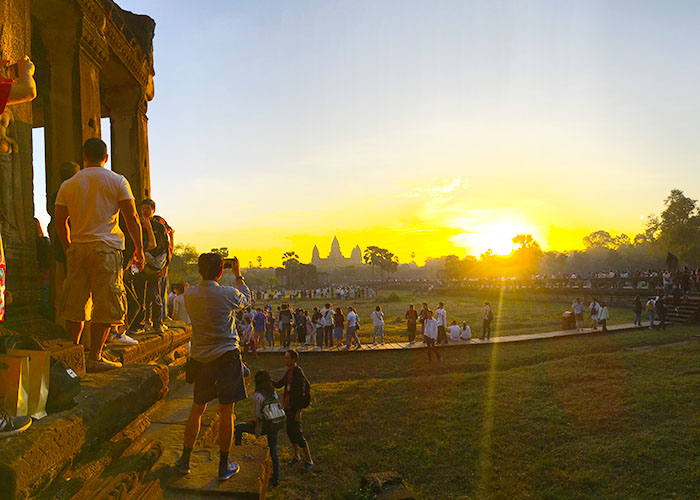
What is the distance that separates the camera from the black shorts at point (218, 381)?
3.03 meters

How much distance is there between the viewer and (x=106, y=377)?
2.87 m

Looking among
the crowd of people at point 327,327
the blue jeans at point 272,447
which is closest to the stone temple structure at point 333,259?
the crowd of people at point 327,327

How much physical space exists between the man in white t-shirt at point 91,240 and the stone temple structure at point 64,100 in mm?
327

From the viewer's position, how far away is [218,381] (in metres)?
3.04

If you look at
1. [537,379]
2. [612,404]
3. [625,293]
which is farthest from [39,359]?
[625,293]

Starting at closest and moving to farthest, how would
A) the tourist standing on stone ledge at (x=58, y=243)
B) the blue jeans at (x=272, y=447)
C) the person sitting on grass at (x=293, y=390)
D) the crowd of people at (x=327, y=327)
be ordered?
the tourist standing on stone ledge at (x=58, y=243) < the blue jeans at (x=272, y=447) < the person sitting on grass at (x=293, y=390) < the crowd of people at (x=327, y=327)

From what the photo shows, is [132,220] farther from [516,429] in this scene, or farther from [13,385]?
[516,429]

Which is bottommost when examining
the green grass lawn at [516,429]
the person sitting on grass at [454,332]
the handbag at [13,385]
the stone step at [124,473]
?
the green grass lawn at [516,429]

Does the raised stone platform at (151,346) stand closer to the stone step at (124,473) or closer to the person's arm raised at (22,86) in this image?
the stone step at (124,473)

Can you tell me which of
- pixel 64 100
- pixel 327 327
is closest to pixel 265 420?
pixel 64 100

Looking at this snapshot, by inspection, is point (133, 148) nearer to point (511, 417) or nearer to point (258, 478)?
point (258, 478)

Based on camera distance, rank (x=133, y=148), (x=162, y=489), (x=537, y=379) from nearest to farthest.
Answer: (x=162, y=489)
(x=133, y=148)
(x=537, y=379)

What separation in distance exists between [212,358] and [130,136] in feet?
16.5

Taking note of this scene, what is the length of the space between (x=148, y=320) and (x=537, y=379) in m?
8.25
